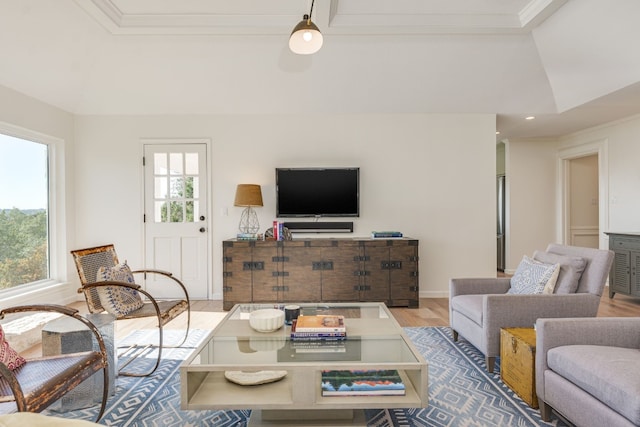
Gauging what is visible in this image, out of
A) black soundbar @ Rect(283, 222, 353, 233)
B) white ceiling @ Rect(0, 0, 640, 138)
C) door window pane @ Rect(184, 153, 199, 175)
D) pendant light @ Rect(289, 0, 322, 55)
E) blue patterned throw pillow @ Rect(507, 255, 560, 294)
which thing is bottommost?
blue patterned throw pillow @ Rect(507, 255, 560, 294)

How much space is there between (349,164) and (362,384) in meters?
3.25

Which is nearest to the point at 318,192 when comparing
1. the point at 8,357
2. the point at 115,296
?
the point at 115,296

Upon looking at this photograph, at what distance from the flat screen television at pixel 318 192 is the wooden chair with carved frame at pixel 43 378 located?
282cm

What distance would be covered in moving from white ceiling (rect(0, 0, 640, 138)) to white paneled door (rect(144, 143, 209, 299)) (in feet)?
1.92

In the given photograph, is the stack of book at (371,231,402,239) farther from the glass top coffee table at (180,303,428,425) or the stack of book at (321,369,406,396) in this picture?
the stack of book at (321,369,406,396)

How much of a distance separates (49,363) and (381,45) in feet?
12.6

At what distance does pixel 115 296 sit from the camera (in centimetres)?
279

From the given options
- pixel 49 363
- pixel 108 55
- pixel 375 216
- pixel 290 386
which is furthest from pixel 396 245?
pixel 108 55

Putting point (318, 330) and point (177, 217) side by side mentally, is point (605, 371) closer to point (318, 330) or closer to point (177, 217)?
point (318, 330)

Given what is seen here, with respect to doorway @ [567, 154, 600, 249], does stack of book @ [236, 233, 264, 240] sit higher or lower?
lower

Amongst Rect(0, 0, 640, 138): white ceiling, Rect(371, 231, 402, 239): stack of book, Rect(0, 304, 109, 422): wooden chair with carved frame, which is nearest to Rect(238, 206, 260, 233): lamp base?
Rect(0, 0, 640, 138): white ceiling

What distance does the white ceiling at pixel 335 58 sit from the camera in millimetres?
3350

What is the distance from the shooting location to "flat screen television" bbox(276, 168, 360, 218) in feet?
15.0

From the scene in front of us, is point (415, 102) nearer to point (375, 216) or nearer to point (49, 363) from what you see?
point (375, 216)
